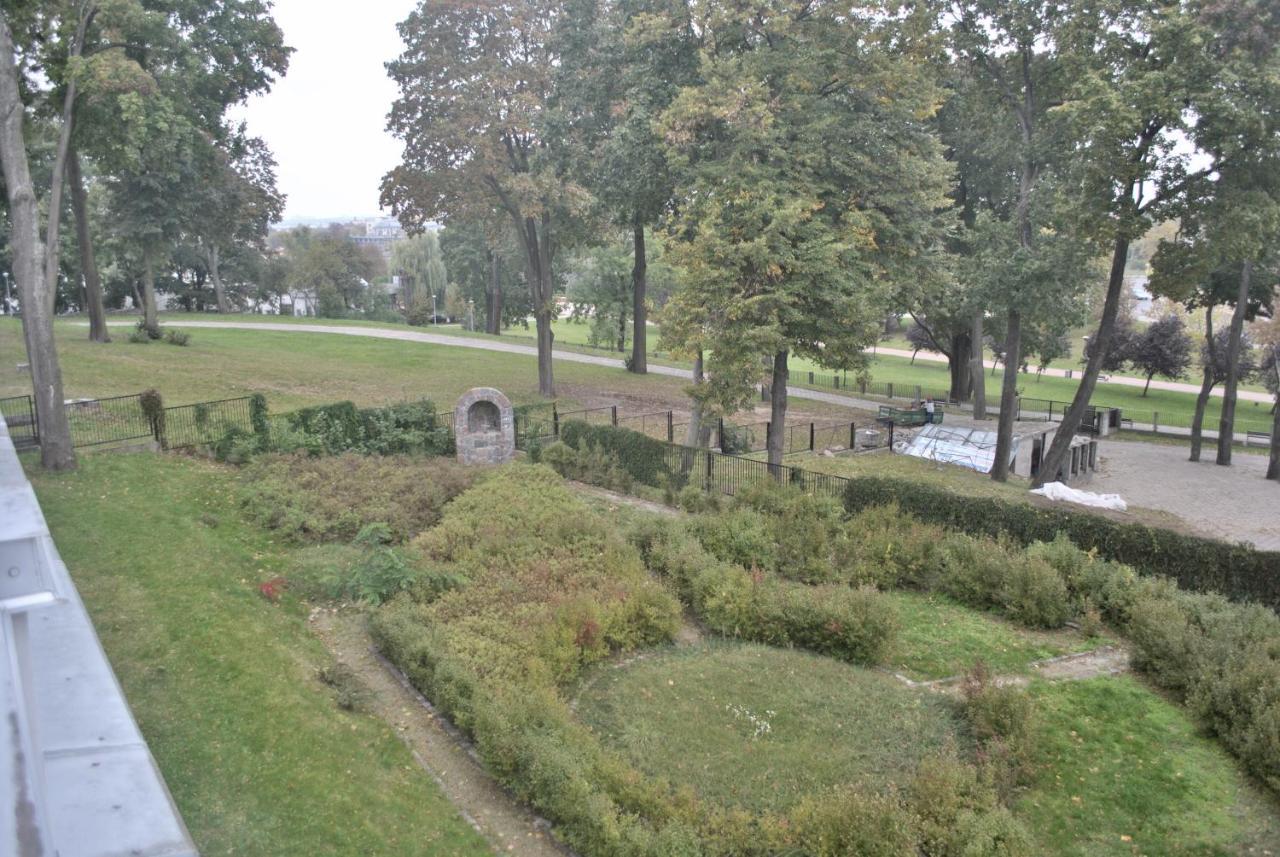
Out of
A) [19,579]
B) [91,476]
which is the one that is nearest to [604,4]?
[91,476]

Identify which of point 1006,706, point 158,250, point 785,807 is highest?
point 158,250

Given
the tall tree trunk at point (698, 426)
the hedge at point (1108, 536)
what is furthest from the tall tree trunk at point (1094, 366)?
the tall tree trunk at point (698, 426)

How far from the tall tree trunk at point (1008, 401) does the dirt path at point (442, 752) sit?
711 inches

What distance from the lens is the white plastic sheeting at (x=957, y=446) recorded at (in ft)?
88.2

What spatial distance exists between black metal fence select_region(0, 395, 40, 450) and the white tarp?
23.6m

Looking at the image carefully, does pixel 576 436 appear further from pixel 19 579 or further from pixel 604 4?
pixel 19 579

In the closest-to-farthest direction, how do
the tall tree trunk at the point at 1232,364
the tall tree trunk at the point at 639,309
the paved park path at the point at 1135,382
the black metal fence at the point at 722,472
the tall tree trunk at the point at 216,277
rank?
the black metal fence at the point at 722,472, the tall tree trunk at the point at 1232,364, the tall tree trunk at the point at 639,309, the paved park path at the point at 1135,382, the tall tree trunk at the point at 216,277

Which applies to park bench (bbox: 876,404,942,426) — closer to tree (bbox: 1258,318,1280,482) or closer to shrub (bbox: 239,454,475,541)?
tree (bbox: 1258,318,1280,482)

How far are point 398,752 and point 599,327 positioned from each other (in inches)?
1624

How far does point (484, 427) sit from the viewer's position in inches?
886

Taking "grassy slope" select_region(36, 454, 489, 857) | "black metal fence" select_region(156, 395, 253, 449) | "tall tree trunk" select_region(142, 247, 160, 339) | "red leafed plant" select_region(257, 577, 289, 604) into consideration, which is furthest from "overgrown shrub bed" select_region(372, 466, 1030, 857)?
"tall tree trunk" select_region(142, 247, 160, 339)

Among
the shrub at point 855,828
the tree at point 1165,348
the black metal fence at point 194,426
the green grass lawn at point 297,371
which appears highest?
the tree at point 1165,348

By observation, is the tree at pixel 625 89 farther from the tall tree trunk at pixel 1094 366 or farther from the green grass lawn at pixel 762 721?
the green grass lawn at pixel 762 721

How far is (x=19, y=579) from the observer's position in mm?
2395
